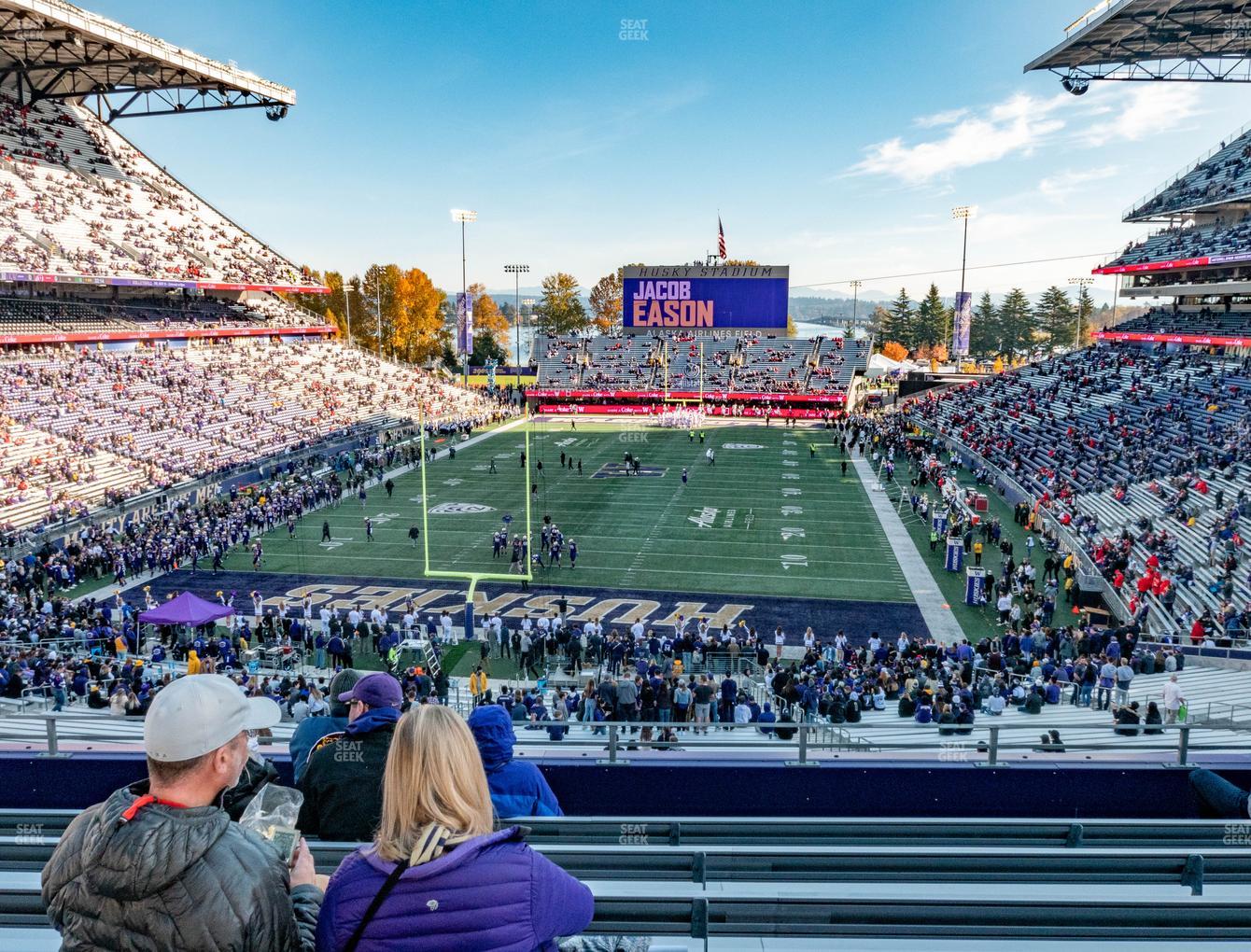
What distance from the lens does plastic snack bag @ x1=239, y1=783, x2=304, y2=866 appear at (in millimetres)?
2057

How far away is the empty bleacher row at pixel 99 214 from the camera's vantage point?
3644 centimetres

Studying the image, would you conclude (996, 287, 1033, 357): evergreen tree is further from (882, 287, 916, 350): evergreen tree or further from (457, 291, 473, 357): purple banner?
(457, 291, 473, 357): purple banner

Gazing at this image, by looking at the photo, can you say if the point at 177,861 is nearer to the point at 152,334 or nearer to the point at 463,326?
the point at 152,334

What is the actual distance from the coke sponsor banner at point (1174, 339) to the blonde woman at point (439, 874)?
36005mm

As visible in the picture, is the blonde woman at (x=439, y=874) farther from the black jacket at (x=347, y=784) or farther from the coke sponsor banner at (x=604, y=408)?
the coke sponsor banner at (x=604, y=408)

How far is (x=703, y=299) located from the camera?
185 ft

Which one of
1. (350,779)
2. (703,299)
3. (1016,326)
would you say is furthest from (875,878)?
(1016,326)

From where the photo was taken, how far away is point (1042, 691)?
39.4 ft

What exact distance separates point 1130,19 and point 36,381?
1669 inches

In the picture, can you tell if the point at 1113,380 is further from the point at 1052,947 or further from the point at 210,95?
the point at 210,95

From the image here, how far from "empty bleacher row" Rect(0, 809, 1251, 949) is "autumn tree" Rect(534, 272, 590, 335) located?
3064 inches

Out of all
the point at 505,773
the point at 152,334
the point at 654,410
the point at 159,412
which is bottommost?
the point at 654,410

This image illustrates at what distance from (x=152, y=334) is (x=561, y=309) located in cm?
4552

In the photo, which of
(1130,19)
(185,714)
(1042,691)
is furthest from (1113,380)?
(185,714)
